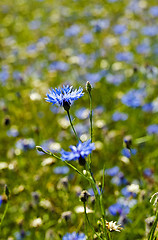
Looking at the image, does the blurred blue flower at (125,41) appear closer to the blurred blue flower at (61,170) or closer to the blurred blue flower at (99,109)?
the blurred blue flower at (99,109)

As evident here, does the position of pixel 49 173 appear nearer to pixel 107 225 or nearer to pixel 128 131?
pixel 128 131

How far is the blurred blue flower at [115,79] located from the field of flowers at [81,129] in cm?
1

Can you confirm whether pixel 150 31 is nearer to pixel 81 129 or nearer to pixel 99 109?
pixel 99 109

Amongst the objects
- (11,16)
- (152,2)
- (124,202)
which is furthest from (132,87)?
(11,16)

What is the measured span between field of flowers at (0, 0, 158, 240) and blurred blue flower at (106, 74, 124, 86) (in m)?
0.01

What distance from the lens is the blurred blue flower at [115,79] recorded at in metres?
3.18

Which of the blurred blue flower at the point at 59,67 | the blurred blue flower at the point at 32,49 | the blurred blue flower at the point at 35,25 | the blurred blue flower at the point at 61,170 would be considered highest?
the blurred blue flower at the point at 35,25

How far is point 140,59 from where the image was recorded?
3.71 metres

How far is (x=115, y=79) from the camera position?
10.6 feet

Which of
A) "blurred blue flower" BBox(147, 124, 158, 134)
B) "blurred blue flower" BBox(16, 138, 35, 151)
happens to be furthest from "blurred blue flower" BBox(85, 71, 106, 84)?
"blurred blue flower" BBox(16, 138, 35, 151)

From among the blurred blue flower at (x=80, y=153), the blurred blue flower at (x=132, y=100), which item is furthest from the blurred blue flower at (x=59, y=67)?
the blurred blue flower at (x=80, y=153)

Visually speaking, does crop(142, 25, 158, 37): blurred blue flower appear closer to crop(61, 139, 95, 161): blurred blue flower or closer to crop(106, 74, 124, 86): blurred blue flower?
crop(106, 74, 124, 86): blurred blue flower

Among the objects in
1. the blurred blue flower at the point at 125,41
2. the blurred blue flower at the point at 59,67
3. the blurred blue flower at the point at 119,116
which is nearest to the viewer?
the blurred blue flower at the point at 119,116

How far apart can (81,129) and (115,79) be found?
825 millimetres
